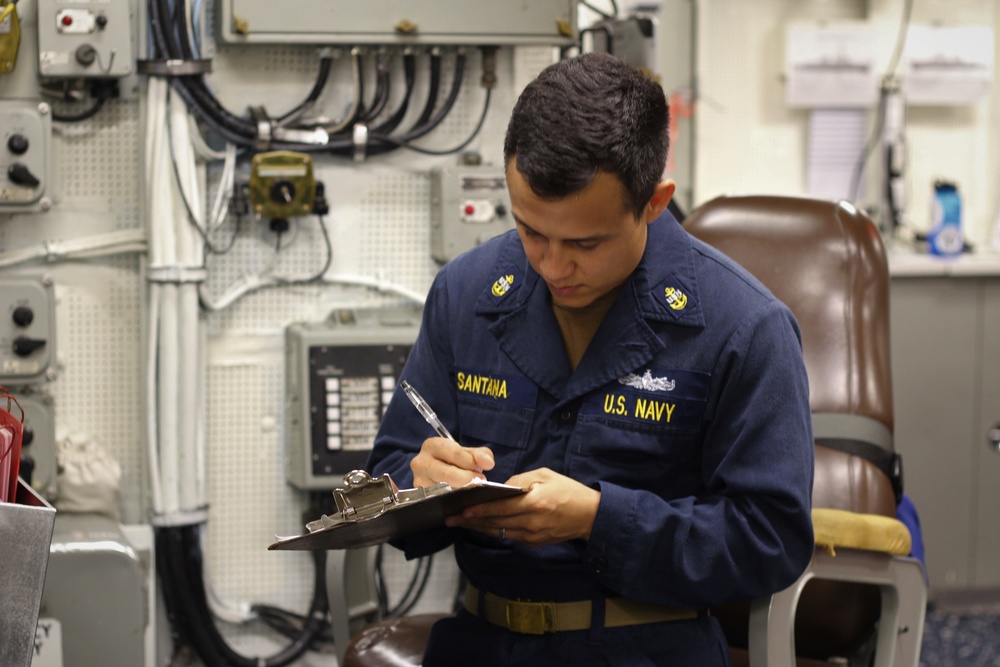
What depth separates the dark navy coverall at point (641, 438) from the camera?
140cm

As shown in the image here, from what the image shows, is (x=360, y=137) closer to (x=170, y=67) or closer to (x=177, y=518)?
(x=170, y=67)

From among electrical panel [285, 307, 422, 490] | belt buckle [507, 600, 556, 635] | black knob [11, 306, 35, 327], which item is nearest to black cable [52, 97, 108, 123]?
black knob [11, 306, 35, 327]

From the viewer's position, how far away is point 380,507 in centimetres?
131

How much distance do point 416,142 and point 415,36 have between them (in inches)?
11.2

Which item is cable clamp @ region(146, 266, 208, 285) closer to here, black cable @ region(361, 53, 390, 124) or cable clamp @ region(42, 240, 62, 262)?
cable clamp @ region(42, 240, 62, 262)

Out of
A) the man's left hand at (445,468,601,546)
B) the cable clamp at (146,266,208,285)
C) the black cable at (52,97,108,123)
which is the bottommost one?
the man's left hand at (445,468,601,546)

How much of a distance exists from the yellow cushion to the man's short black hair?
0.63 m

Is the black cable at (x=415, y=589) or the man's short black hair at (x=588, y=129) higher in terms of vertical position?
the man's short black hair at (x=588, y=129)

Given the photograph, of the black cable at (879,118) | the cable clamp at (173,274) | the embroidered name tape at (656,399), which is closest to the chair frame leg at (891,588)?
the embroidered name tape at (656,399)

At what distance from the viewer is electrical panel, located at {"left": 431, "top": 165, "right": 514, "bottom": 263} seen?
265 cm

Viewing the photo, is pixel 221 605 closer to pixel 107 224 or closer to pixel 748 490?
pixel 107 224

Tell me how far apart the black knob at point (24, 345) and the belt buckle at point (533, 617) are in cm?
137

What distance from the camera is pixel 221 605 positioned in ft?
8.92

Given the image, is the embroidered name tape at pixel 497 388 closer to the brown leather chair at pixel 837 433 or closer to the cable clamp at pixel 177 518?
the brown leather chair at pixel 837 433
